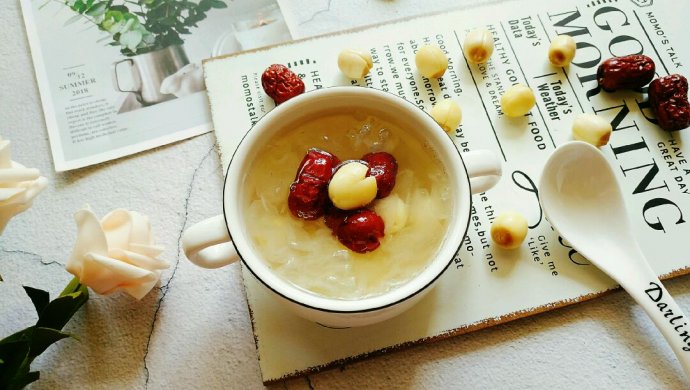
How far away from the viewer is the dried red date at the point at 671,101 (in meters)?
0.73

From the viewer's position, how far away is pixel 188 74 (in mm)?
806

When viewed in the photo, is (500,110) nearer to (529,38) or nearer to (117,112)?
(529,38)

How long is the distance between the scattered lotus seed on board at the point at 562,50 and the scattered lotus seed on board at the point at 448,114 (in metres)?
0.15

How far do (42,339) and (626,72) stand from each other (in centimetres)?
70

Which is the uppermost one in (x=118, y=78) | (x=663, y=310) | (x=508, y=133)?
(x=118, y=78)

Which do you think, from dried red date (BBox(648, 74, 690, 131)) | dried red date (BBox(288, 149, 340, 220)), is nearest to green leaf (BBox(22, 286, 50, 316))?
dried red date (BBox(288, 149, 340, 220))

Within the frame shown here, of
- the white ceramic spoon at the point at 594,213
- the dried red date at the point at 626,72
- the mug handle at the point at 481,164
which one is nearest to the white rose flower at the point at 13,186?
the mug handle at the point at 481,164

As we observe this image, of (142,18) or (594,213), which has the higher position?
(142,18)

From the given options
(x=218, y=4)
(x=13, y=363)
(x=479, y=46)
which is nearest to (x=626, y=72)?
(x=479, y=46)

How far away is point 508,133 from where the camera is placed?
75cm

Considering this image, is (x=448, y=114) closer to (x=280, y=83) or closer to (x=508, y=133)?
(x=508, y=133)

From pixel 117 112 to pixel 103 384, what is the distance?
0.33 meters

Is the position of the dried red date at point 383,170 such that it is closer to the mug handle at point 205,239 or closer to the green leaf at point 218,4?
the mug handle at point 205,239

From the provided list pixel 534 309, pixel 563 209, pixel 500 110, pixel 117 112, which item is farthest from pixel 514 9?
pixel 117 112
